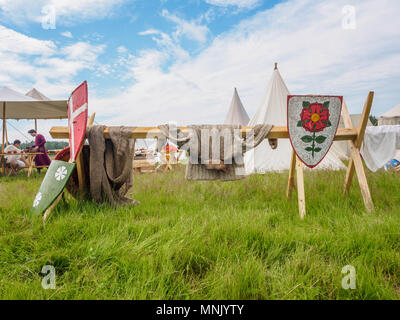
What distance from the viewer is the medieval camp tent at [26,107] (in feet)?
21.1

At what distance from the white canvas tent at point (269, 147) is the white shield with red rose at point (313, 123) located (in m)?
3.00

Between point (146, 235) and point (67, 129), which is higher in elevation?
point (67, 129)

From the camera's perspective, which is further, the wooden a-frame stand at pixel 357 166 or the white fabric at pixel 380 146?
the white fabric at pixel 380 146

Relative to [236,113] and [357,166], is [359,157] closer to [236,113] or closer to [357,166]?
[357,166]

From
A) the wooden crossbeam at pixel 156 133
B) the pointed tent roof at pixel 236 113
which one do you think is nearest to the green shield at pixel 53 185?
the wooden crossbeam at pixel 156 133

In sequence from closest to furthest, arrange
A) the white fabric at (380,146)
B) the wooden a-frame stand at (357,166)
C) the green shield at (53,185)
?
the green shield at (53,185), the wooden a-frame stand at (357,166), the white fabric at (380,146)

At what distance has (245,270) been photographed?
45.6 inches

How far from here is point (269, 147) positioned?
17.9 feet
